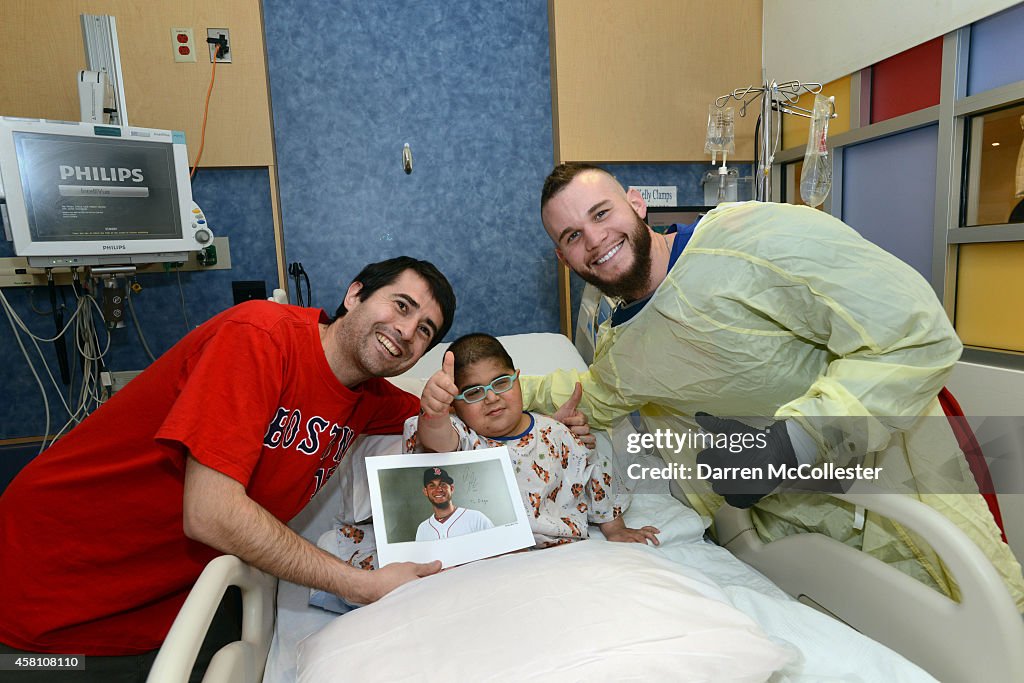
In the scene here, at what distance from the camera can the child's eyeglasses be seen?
1.60 m

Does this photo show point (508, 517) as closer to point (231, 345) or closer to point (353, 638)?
point (353, 638)

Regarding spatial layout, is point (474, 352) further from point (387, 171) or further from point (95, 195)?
point (95, 195)

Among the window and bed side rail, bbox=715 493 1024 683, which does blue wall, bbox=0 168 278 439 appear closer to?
bed side rail, bbox=715 493 1024 683

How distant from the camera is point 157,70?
2.69m

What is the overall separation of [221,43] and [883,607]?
3.07 meters

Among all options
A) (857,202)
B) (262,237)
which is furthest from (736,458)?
(262,237)

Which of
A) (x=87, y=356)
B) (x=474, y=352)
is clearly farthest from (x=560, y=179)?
(x=87, y=356)

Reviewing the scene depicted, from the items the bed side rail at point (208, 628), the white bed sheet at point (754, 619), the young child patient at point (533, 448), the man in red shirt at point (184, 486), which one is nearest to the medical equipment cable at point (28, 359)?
the man in red shirt at point (184, 486)

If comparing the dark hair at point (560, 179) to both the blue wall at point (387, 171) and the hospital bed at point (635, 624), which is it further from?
the blue wall at point (387, 171)

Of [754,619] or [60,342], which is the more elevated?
[60,342]

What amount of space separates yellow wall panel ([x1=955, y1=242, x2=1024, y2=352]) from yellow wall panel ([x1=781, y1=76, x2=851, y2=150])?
87 centimetres

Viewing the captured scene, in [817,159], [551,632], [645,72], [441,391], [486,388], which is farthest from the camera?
[645,72]

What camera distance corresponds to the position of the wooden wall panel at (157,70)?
8.47 ft

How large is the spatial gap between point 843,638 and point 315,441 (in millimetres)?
1117
